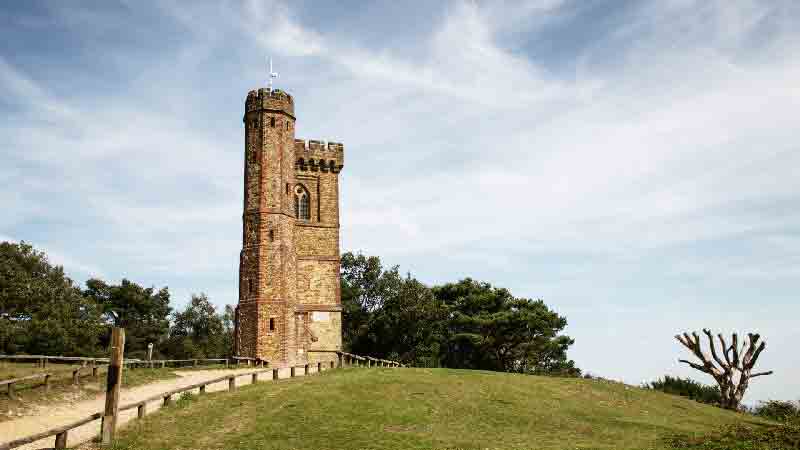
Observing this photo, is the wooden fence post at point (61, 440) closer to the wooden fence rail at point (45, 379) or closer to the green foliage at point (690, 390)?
the wooden fence rail at point (45, 379)

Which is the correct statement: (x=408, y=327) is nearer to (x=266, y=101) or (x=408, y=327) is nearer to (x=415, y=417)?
(x=266, y=101)

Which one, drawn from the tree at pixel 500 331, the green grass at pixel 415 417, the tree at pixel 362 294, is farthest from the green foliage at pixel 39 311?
the green grass at pixel 415 417

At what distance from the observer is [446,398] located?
2303cm

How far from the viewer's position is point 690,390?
37.1m

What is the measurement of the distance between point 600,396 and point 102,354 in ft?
139

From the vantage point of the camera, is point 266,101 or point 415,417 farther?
point 266,101

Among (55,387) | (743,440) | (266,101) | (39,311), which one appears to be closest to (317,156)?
(266,101)

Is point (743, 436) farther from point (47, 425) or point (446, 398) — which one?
point (47, 425)

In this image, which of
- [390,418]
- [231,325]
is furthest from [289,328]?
[231,325]

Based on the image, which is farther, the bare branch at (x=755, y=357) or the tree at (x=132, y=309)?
the tree at (x=132, y=309)

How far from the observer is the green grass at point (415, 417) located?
56.4 ft

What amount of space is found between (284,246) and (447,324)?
23259 millimetres

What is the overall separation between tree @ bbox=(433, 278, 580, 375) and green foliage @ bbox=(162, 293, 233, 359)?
97.9 feet

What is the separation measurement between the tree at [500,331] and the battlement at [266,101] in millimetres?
21676
